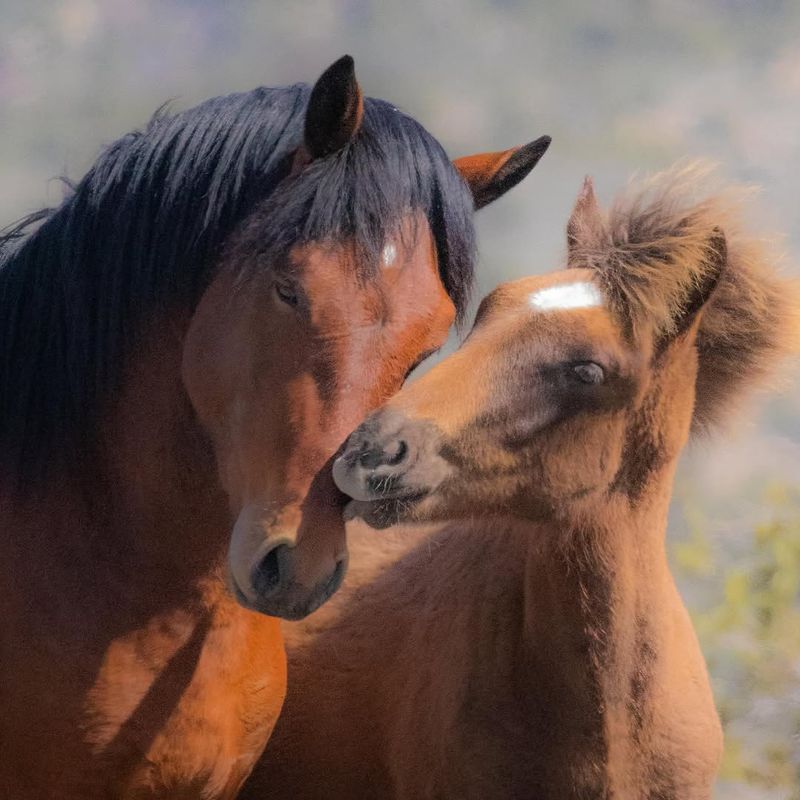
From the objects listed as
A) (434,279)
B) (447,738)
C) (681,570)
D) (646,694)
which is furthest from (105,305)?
(681,570)

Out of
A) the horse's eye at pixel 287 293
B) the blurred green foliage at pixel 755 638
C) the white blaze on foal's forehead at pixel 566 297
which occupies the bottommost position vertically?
the blurred green foliage at pixel 755 638

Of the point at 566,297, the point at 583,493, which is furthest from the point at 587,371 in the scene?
the point at 583,493

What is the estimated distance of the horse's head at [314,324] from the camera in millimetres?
2000

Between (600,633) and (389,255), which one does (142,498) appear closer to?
(389,255)

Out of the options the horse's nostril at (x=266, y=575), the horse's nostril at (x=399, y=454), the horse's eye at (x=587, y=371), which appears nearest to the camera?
the horse's nostril at (x=266, y=575)

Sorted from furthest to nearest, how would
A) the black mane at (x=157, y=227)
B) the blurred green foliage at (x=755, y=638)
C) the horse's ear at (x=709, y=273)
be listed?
the blurred green foliage at (x=755, y=638) < the horse's ear at (x=709, y=273) < the black mane at (x=157, y=227)

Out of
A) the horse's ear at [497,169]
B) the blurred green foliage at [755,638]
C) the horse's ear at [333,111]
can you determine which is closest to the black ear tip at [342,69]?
the horse's ear at [333,111]

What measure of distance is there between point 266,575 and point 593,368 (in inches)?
34.9

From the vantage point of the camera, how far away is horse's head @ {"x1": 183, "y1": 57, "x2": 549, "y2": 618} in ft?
6.56

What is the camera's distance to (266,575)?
6.55 ft

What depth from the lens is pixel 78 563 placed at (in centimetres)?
225

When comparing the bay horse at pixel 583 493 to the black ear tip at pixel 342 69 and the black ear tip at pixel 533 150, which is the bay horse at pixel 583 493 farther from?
the black ear tip at pixel 342 69

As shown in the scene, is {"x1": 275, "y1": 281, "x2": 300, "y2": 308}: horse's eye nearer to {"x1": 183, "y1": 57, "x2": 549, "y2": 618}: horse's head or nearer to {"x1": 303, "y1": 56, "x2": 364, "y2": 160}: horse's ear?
{"x1": 183, "y1": 57, "x2": 549, "y2": 618}: horse's head

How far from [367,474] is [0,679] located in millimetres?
903
